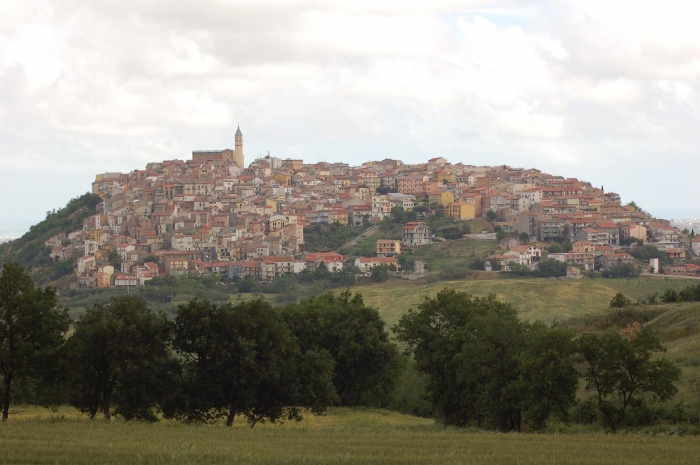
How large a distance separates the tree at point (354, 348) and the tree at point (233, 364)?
6.79 m

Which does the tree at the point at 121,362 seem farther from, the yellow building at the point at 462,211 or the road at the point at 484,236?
the yellow building at the point at 462,211

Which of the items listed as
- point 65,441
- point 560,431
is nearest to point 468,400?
point 560,431

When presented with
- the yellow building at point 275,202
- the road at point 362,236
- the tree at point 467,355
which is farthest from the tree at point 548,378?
the yellow building at point 275,202

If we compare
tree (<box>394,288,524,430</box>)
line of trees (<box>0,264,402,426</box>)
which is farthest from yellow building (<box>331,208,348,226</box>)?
line of trees (<box>0,264,402,426</box>)

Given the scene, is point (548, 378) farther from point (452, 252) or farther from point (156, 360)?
point (452, 252)

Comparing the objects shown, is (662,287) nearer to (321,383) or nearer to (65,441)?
(321,383)

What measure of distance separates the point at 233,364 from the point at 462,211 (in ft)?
254

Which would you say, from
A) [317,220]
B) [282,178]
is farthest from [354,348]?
[282,178]

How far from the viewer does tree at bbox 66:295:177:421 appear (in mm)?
22766

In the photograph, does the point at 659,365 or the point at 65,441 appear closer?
the point at 65,441

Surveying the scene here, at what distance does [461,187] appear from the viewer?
112062 millimetres

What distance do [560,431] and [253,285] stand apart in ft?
213

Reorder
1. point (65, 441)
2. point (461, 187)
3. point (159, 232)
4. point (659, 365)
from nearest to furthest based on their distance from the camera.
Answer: point (65, 441)
point (659, 365)
point (159, 232)
point (461, 187)

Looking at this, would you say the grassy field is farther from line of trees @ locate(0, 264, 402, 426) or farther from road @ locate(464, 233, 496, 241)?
line of trees @ locate(0, 264, 402, 426)
